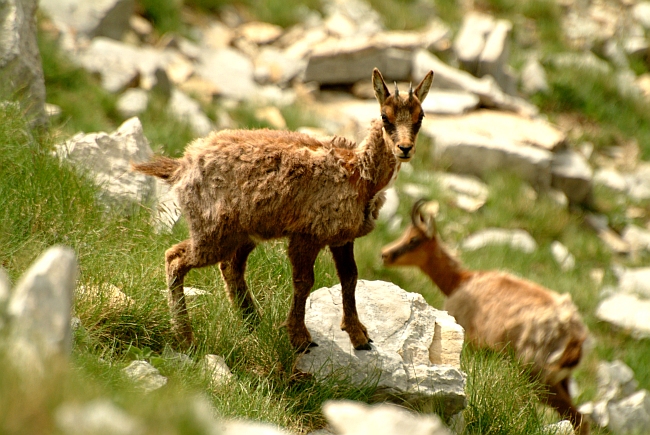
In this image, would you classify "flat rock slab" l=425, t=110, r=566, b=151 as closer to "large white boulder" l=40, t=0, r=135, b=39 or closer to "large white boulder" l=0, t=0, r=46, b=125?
"large white boulder" l=40, t=0, r=135, b=39

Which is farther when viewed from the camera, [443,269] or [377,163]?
[443,269]

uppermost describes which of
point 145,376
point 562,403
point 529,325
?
point 145,376

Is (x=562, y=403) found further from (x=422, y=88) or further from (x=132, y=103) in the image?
(x=132, y=103)

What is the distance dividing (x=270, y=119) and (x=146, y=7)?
3756 millimetres

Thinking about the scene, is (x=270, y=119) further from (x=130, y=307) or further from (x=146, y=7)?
(x=130, y=307)

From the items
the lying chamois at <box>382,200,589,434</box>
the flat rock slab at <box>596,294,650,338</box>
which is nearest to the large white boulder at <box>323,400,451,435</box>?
the lying chamois at <box>382,200,589,434</box>

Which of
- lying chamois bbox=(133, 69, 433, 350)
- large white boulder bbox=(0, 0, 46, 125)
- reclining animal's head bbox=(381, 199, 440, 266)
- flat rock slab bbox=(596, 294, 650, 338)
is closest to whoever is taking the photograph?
lying chamois bbox=(133, 69, 433, 350)

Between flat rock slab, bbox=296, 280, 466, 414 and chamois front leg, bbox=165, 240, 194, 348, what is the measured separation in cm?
78

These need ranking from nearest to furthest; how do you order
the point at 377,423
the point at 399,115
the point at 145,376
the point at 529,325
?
the point at 377,423, the point at 145,376, the point at 399,115, the point at 529,325

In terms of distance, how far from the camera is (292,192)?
5.16m

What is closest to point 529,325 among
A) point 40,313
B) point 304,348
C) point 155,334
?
point 304,348

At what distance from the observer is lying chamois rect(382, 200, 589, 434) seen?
24.6 ft

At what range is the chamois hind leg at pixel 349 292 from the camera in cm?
541

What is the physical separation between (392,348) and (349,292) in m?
0.63
